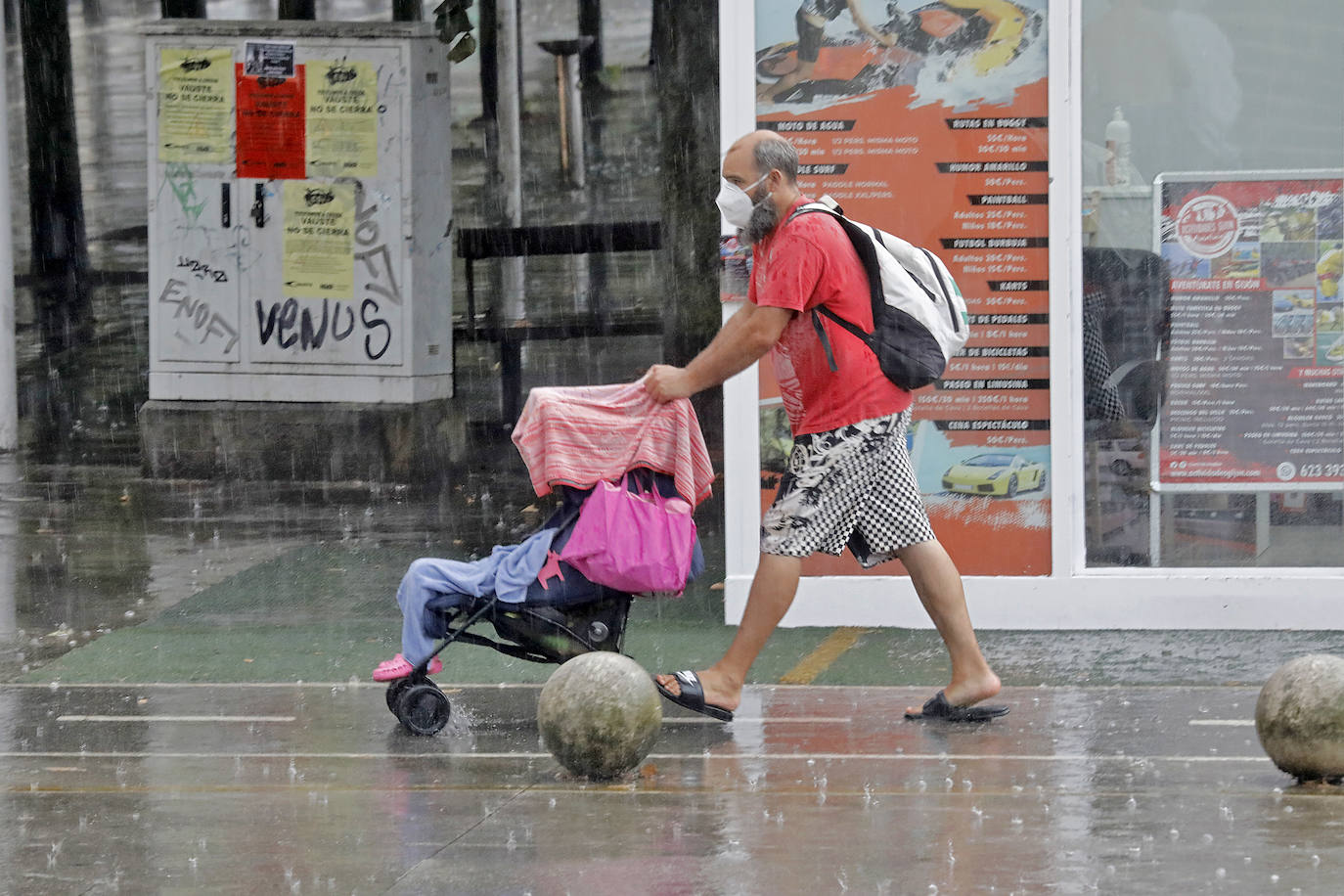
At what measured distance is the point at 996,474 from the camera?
766cm

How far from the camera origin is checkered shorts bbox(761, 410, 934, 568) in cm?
590

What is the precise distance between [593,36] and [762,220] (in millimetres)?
18090

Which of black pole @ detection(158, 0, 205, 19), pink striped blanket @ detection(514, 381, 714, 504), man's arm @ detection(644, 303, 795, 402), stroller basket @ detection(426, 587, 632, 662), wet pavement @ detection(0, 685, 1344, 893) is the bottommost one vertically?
wet pavement @ detection(0, 685, 1344, 893)

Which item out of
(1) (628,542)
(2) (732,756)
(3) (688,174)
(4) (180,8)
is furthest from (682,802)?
(4) (180,8)

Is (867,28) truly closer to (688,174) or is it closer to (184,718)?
(688,174)

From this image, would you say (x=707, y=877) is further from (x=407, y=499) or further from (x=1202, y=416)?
(x=407, y=499)

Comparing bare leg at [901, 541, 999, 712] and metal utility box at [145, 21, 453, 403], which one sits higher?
metal utility box at [145, 21, 453, 403]

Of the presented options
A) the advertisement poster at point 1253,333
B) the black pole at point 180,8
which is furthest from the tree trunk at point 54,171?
the advertisement poster at point 1253,333

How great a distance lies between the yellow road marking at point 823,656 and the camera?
683 cm

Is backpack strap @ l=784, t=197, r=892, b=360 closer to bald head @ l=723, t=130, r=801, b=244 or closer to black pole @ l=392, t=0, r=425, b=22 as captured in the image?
bald head @ l=723, t=130, r=801, b=244

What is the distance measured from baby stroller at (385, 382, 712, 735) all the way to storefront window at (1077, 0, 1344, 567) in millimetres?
2527

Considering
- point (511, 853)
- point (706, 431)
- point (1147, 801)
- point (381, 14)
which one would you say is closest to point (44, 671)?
point (511, 853)

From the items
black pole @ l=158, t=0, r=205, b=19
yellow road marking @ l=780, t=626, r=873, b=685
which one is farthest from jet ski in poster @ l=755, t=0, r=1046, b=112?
black pole @ l=158, t=0, r=205, b=19

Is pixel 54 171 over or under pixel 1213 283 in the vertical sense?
over
